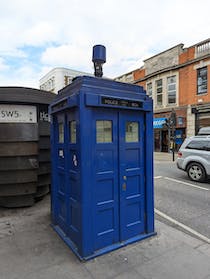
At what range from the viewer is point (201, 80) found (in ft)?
51.9

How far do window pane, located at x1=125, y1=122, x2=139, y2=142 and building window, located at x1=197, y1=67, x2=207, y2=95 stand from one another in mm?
14545

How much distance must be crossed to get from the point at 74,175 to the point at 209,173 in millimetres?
5867

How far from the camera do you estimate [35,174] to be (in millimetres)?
4176

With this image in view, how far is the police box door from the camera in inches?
112

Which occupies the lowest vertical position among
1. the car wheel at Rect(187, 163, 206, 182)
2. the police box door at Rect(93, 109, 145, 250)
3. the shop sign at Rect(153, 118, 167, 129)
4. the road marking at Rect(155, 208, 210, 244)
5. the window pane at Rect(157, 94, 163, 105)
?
the road marking at Rect(155, 208, 210, 244)

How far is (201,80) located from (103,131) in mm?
15477

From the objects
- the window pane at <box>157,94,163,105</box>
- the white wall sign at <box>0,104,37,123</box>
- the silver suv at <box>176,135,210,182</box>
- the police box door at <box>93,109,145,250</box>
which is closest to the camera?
the police box door at <box>93,109,145,250</box>

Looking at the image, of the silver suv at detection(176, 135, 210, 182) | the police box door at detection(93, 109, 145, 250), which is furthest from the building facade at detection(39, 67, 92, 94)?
the police box door at detection(93, 109, 145, 250)

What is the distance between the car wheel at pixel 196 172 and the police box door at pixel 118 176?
490 centimetres

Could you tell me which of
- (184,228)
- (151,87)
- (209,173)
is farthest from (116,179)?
(151,87)

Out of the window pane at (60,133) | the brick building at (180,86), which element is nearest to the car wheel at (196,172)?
the window pane at (60,133)

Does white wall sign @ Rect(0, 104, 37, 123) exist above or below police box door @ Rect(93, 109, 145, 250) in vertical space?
above

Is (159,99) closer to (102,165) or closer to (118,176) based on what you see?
(118,176)

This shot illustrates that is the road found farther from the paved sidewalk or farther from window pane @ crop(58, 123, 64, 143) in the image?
window pane @ crop(58, 123, 64, 143)
